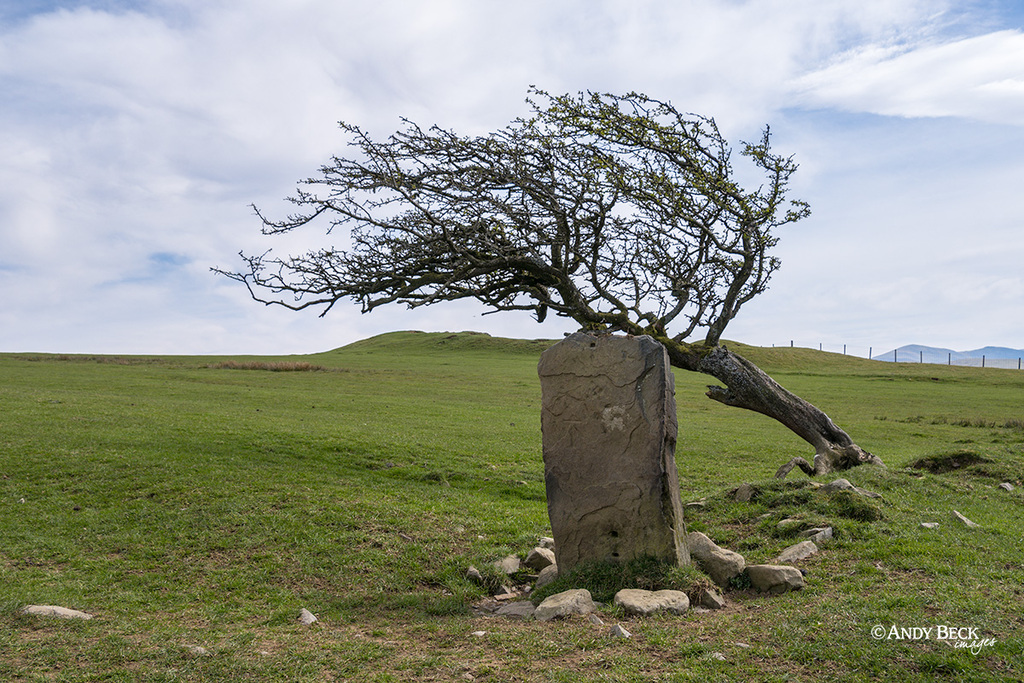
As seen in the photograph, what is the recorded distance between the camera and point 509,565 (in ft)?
36.8

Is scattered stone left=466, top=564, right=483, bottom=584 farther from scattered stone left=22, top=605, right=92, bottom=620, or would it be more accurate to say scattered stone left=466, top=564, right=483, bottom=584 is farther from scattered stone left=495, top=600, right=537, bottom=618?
scattered stone left=22, top=605, right=92, bottom=620

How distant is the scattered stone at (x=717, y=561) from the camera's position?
9.53 m

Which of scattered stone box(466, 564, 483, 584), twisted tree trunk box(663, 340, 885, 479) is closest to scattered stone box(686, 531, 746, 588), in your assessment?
scattered stone box(466, 564, 483, 584)

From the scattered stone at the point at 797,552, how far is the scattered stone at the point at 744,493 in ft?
9.58

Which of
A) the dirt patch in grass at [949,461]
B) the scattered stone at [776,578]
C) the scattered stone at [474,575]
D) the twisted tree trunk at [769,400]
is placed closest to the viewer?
the scattered stone at [776,578]

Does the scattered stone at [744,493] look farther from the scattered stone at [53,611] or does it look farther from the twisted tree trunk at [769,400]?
the scattered stone at [53,611]

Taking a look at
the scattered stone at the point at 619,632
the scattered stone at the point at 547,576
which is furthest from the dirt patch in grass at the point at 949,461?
the scattered stone at the point at 619,632

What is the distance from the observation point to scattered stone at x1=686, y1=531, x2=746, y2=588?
31.3 feet

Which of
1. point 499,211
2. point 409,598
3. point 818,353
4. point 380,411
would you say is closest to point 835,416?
point 380,411

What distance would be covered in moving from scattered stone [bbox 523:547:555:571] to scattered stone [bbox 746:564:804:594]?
3279mm

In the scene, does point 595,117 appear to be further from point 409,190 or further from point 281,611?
point 281,611

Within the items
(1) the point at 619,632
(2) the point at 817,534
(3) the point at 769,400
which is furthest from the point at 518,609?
(3) the point at 769,400

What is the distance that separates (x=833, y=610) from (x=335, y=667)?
5.36 metres

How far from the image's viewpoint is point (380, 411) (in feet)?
103
